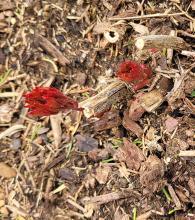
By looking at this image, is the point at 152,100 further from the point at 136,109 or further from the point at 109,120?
the point at 109,120

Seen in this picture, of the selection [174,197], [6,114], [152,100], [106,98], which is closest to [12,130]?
[6,114]

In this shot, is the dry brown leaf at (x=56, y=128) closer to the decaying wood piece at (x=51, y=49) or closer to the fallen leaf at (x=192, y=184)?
the decaying wood piece at (x=51, y=49)

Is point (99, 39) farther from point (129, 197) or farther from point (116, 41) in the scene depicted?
point (129, 197)

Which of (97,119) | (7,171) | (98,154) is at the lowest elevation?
(7,171)

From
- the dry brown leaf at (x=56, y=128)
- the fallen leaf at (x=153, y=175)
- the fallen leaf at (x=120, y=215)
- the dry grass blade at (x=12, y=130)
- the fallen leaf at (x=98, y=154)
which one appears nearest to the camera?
the fallen leaf at (x=153, y=175)

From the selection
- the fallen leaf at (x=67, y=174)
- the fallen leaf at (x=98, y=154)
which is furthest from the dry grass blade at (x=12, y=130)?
the fallen leaf at (x=98, y=154)

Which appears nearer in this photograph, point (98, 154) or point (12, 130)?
point (98, 154)

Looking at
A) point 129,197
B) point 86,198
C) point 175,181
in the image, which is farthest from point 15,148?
point 175,181
